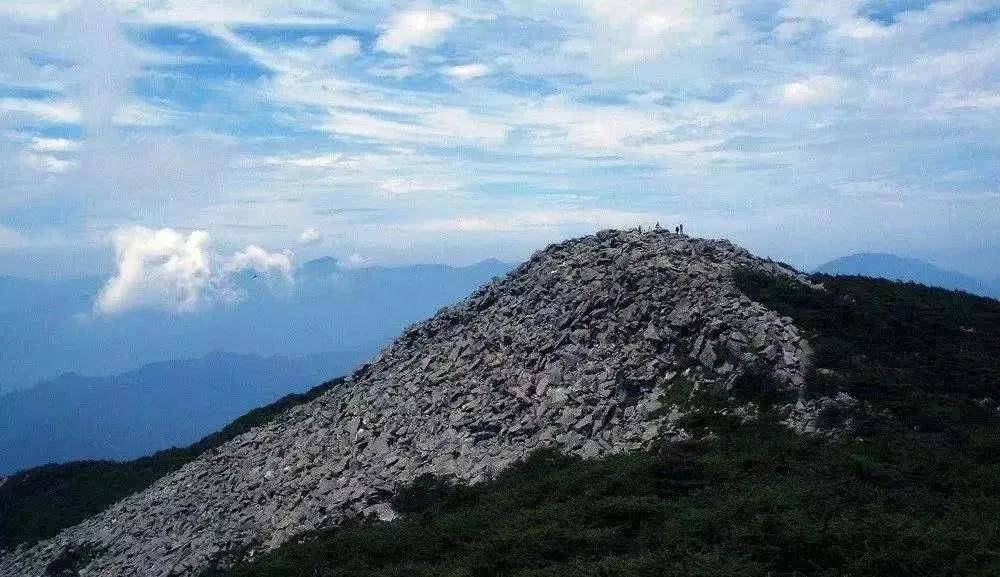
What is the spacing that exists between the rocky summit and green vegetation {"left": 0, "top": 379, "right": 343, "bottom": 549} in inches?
361

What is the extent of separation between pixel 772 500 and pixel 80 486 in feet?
218

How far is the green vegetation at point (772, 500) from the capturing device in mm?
13961

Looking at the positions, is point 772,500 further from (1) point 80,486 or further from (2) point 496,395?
(1) point 80,486

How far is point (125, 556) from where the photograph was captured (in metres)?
35.2

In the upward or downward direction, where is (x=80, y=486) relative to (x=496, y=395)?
downward

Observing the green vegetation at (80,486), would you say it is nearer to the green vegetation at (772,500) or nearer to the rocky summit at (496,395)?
the rocky summit at (496,395)

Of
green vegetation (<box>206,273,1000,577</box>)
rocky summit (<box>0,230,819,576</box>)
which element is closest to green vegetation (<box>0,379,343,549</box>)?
rocky summit (<box>0,230,819,576</box>)

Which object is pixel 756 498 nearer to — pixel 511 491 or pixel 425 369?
pixel 511 491

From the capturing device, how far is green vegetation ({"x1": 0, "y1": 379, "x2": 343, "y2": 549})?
2073 inches

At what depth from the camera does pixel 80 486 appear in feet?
202

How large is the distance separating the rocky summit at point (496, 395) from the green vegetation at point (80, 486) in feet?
30.1

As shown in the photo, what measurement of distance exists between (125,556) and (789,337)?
117 feet

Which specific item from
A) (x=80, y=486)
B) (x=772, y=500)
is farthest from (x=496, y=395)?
(x=80, y=486)

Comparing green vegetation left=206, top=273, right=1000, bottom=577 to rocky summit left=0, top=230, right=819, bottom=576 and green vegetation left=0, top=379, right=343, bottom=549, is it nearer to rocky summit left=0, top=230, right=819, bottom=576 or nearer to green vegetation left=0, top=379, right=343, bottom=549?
rocky summit left=0, top=230, right=819, bottom=576
